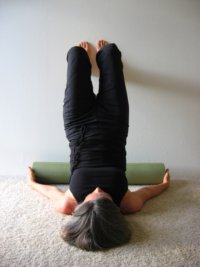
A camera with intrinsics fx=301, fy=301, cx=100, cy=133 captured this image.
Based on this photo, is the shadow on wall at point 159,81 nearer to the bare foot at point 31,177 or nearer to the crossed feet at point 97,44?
the crossed feet at point 97,44

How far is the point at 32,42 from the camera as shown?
2033 mm

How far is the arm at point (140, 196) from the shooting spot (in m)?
1.54

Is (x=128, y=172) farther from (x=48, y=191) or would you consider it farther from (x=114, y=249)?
(x=114, y=249)

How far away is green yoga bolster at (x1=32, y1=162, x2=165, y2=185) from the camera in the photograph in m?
1.93

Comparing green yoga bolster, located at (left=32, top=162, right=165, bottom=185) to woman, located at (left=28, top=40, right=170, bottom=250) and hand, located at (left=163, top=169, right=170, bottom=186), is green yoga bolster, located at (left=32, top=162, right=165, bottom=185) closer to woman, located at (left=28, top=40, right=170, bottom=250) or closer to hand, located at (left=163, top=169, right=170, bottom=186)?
hand, located at (left=163, top=169, right=170, bottom=186)

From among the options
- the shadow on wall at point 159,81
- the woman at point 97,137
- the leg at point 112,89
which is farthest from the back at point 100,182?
the shadow on wall at point 159,81

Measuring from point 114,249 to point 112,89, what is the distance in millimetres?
815

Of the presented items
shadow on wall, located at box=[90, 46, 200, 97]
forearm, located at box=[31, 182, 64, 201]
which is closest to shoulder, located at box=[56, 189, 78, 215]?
forearm, located at box=[31, 182, 64, 201]

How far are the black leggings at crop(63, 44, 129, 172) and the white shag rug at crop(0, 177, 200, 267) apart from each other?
343 millimetres

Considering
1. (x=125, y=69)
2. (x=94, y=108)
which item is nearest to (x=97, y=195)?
(x=94, y=108)

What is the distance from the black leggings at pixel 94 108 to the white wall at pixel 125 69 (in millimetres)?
398

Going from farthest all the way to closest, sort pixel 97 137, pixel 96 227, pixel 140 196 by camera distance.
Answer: pixel 140 196 → pixel 97 137 → pixel 96 227

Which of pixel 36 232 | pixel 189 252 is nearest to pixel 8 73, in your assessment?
pixel 36 232

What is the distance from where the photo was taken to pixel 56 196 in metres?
1.69
